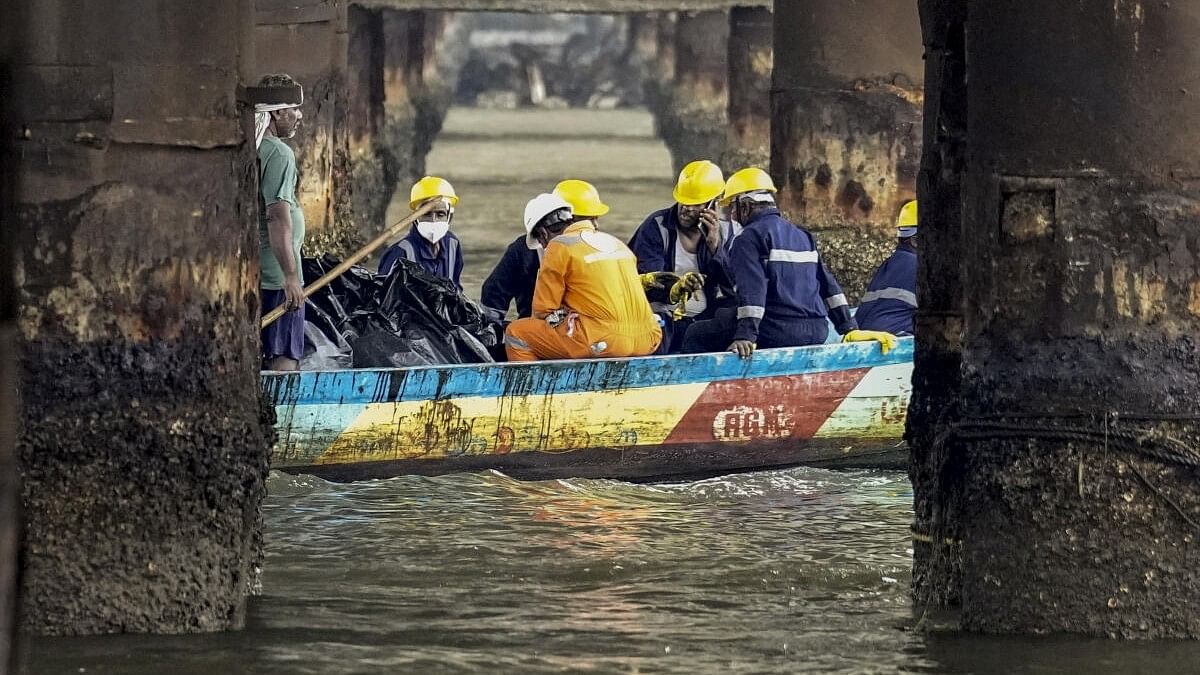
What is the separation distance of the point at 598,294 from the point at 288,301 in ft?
5.59

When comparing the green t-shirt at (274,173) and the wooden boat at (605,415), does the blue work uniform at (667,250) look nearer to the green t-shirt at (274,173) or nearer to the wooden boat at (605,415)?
the wooden boat at (605,415)

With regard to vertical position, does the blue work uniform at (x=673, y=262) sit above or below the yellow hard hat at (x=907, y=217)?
below

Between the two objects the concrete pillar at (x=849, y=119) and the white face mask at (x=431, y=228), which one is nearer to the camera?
the white face mask at (x=431, y=228)

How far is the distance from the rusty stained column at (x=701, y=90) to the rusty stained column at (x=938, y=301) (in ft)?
71.5

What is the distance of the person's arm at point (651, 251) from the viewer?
12.2m

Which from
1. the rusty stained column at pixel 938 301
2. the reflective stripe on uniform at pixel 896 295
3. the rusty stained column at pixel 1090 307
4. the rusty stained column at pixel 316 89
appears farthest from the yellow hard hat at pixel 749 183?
the rusty stained column at pixel 1090 307

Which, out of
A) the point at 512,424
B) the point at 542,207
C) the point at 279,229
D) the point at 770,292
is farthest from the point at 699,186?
the point at 279,229

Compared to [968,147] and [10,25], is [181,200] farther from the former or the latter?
[10,25]

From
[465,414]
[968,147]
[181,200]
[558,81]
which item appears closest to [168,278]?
[181,200]

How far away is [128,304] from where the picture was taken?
6.70 m

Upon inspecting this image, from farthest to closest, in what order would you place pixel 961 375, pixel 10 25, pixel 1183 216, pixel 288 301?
pixel 288 301 → pixel 961 375 → pixel 1183 216 → pixel 10 25

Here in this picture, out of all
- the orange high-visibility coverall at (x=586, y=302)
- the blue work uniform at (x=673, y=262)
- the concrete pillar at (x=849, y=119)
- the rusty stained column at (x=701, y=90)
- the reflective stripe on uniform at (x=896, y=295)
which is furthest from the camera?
the rusty stained column at (x=701, y=90)

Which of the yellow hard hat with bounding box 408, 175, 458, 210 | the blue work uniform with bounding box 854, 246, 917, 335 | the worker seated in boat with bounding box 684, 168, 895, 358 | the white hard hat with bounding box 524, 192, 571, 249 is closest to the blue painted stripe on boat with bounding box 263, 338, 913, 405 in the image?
the worker seated in boat with bounding box 684, 168, 895, 358

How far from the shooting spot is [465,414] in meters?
10.4
